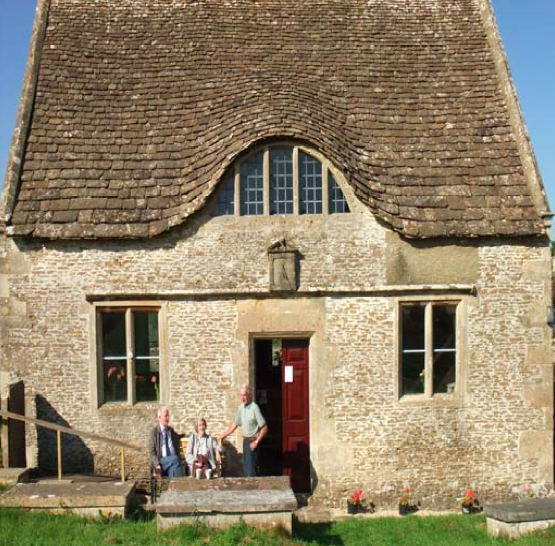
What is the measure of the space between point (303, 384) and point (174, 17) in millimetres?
9514

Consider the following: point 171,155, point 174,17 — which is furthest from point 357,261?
point 174,17

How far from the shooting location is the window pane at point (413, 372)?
1197 centimetres

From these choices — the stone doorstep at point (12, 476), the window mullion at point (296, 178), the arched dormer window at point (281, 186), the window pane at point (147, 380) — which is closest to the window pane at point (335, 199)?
the arched dormer window at point (281, 186)

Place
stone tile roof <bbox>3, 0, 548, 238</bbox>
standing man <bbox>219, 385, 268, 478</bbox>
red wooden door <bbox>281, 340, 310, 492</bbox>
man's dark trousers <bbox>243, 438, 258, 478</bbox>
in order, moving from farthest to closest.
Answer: red wooden door <bbox>281, 340, 310, 492</bbox>, stone tile roof <bbox>3, 0, 548, 238</bbox>, man's dark trousers <bbox>243, 438, 258, 478</bbox>, standing man <bbox>219, 385, 268, 478</bbox>

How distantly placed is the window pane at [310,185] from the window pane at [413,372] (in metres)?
3.28

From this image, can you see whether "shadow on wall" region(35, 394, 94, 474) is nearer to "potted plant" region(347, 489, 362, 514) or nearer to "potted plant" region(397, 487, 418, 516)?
"potted plant" region(347, 489, 362, 514)

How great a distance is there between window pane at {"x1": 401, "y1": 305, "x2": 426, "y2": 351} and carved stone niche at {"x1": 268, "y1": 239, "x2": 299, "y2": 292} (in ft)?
7.30

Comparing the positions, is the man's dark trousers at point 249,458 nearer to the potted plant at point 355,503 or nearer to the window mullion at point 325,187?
the potted plant at point 355,503

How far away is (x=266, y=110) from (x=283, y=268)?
3096mm

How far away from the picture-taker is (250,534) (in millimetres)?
8688

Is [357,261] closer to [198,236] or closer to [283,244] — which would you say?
[283,244]

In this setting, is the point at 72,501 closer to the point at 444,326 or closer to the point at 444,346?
the point at 444,346

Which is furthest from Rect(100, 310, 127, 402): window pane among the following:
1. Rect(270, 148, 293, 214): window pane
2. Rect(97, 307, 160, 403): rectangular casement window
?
Rect(270, 148, 293, 214): window pane

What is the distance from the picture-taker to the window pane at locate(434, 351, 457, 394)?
1202 cm
